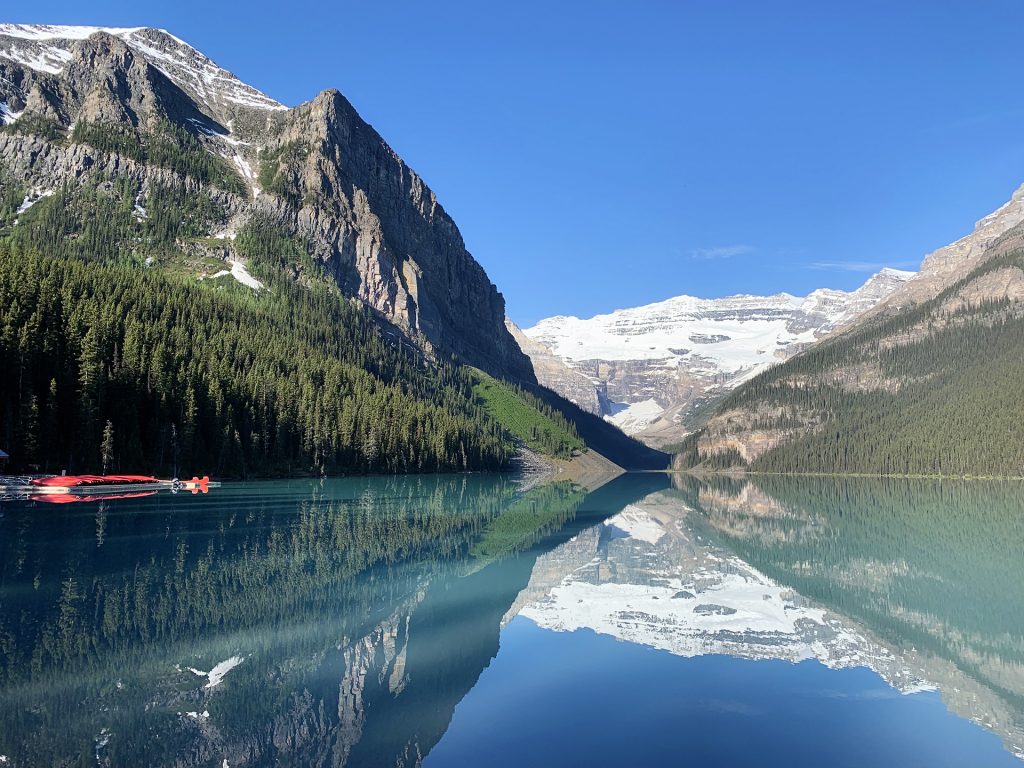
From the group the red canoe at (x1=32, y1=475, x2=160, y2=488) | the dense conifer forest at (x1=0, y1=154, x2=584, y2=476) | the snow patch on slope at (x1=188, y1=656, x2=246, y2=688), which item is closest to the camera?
the snow patch on slope at (x1=188, y1=656, x2=246, y2=688)

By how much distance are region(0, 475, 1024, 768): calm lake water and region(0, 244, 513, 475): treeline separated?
120ft

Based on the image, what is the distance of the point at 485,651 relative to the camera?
826 inches

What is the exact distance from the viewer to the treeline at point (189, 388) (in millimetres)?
76688

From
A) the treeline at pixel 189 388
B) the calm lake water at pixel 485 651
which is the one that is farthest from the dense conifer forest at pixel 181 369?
the calm lake water at pixel 485 651

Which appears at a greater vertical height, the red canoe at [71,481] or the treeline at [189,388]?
the treeline at [189,388]

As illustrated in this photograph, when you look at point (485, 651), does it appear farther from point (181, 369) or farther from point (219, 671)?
→ point (181, 369)

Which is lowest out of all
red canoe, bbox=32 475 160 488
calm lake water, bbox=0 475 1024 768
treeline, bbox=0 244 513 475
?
calm lake water, bbox=0 475 1024 768

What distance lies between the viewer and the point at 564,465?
195875 mm

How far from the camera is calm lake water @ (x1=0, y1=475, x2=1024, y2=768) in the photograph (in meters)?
14.0

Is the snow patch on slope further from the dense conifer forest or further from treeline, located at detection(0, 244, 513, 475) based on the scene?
treeline, located at detection(0, 244, 513, 475)

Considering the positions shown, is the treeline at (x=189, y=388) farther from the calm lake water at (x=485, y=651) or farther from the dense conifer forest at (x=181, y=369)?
the calm lake water at (x=485, y=651)

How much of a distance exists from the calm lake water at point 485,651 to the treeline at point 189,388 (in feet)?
120

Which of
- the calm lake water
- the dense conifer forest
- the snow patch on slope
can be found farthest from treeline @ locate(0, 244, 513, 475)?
the snow patch on slope

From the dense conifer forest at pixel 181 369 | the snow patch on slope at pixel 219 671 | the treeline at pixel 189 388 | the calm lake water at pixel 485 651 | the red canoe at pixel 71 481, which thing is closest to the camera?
the calm lake water at pixel 485 651
